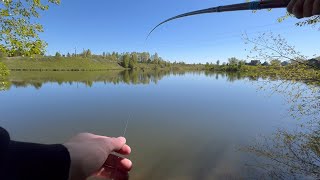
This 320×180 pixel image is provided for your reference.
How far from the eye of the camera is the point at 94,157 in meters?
0.95

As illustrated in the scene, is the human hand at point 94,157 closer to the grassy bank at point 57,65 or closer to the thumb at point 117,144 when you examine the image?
the thumb at point 117,144

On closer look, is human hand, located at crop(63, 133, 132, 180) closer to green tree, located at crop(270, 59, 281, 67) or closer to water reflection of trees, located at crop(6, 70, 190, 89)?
green tree, located at crop(270, 59, 281, 67)

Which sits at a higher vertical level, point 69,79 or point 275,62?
point 275,62

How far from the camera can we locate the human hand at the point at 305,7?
134 cm

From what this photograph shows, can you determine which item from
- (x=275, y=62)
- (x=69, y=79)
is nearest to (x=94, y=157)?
(x=275, y=62)

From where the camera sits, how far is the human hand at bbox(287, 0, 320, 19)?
1340mm

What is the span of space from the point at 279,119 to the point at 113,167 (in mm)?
17682

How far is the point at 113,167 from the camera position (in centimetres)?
119

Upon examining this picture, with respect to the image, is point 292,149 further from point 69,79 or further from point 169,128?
point 69,79

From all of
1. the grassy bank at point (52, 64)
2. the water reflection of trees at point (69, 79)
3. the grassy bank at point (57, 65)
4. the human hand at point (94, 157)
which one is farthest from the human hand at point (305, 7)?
the grassy bank at point (52, 64)

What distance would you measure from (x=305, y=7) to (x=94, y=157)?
144 cm

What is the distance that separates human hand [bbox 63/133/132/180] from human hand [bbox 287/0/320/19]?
131cm

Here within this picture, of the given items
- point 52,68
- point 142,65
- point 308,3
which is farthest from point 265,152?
point 142,65

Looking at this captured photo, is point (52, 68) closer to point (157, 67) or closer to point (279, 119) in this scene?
point (157, 67)
